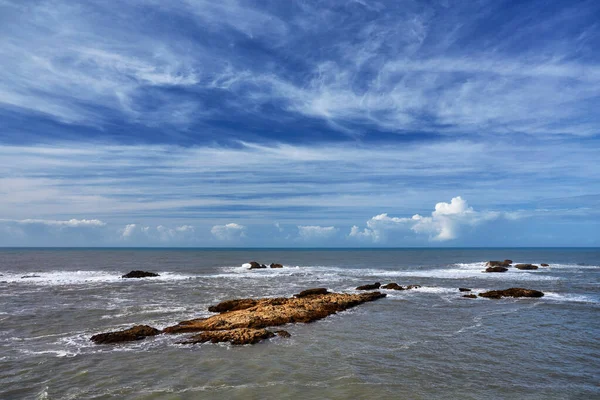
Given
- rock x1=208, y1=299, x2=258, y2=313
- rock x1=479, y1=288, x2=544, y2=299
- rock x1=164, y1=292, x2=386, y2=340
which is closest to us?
rock x1=164, y1=292, x2=386, y2=340

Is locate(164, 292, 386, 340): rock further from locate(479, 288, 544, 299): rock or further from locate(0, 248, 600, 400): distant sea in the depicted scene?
locate(479, 288, 544, 299): rock

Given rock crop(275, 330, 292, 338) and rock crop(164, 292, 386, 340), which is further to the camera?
rock crop(164, 292, 386, 340)

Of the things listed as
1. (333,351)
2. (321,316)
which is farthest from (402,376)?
(321,316)

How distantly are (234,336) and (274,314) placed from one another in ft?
18.7

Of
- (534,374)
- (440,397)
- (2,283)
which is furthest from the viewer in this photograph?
(2,283)

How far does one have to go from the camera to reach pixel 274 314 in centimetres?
2745

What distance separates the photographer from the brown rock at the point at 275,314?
24378mm

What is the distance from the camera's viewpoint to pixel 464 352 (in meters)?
20.1

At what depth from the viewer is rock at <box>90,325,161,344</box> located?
71.4ft

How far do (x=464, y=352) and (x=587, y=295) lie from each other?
29529 millimetres

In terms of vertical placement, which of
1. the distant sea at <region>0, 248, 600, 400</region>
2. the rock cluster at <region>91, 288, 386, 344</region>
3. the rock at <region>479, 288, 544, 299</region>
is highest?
the rock at <region>479, 288, 544, 299</region>

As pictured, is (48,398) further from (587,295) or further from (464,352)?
(587,295)

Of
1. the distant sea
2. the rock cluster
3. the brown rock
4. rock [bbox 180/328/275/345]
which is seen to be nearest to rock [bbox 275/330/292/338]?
the rock cluster

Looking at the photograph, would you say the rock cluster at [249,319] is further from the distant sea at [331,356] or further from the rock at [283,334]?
the distant sea at [331,356]
